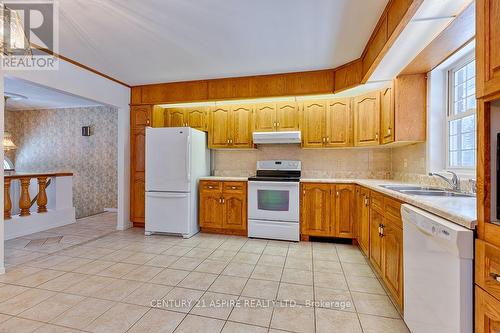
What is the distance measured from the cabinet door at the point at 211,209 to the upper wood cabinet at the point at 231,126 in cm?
83

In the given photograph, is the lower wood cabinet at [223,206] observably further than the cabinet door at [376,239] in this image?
Yes

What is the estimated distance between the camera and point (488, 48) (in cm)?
97

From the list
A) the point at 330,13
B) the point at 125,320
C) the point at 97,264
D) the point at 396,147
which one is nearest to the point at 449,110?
the point at 396,147

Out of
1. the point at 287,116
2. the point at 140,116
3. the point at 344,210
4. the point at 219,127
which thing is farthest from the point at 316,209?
the point at 140,116

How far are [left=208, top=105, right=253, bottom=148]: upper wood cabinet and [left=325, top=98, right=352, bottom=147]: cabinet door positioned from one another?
1.20 m

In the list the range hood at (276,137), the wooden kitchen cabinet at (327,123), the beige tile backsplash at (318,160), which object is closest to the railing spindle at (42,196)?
the beige tile backsplash at (318,160)

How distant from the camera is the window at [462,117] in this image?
2.11m

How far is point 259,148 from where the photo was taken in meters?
4.16

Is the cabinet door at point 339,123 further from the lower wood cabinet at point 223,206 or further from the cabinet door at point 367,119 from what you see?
the lower wood cabinet at point 223,206

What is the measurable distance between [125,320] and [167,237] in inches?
78.1

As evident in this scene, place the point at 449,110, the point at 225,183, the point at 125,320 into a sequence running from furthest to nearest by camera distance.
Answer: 1. the point at 225,183
2. the point at 449,110
3. the point at 125,320

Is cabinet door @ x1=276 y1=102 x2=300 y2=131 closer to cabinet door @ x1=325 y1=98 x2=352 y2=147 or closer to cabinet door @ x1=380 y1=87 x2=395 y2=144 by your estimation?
cabinet door @ x1=325 y1=98 x2=352 y2=147

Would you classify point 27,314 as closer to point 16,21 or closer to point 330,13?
point 16,21

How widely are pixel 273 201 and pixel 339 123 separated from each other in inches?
59.9
